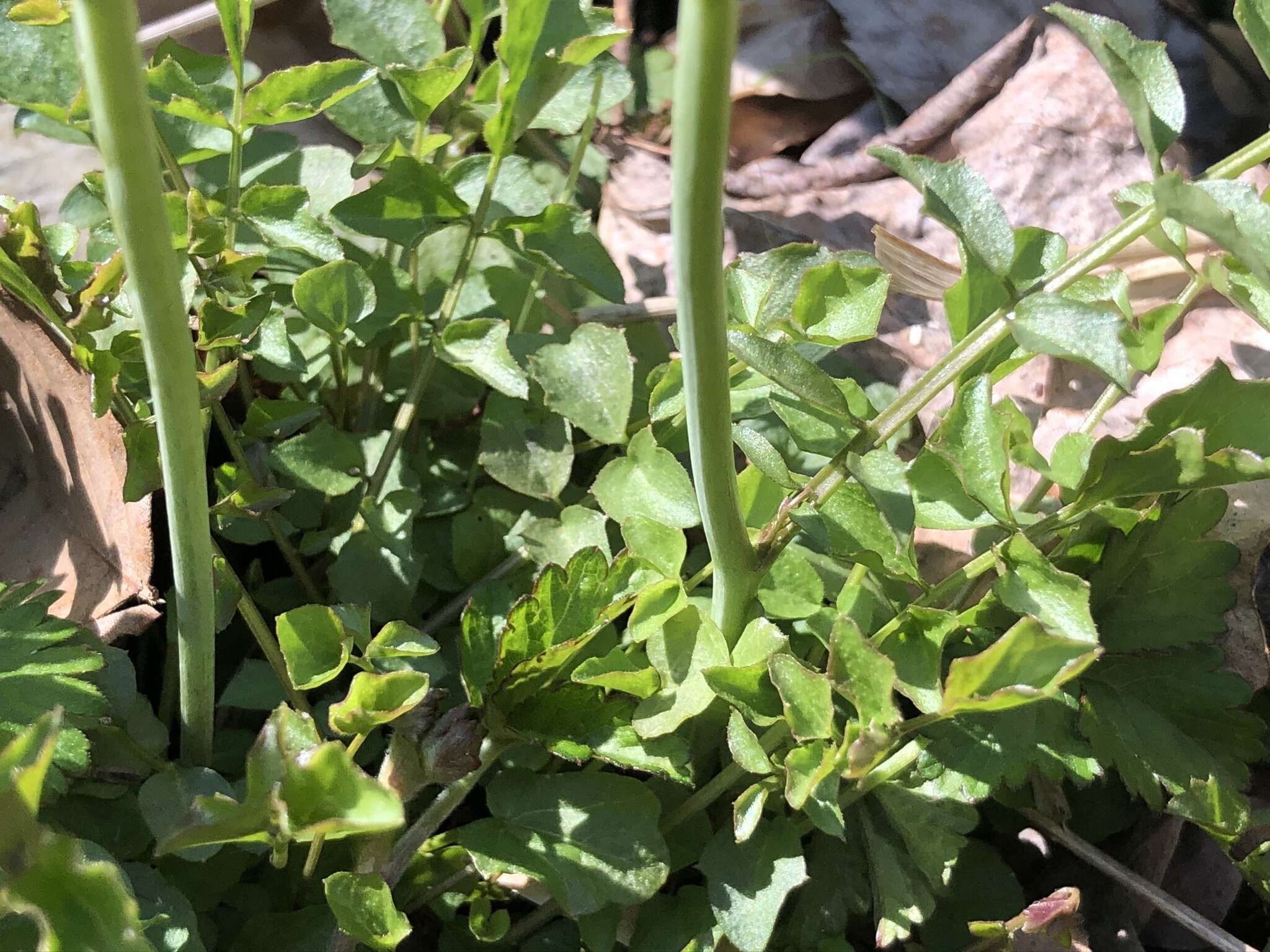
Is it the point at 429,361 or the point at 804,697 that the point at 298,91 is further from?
the point at 804,697

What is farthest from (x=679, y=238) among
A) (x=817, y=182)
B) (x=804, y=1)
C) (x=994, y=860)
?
(x=804, y=1)

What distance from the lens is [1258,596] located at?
3.79 ft

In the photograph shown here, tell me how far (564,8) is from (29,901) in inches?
29.3

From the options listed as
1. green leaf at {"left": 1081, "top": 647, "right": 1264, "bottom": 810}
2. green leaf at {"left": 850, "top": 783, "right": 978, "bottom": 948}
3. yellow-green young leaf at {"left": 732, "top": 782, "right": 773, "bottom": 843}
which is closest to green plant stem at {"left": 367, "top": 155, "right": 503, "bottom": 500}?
yellow-green young leaf at {"left": 732, "top": 782, "right": 773, "bottom": 843}

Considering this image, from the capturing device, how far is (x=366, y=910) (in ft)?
2.42

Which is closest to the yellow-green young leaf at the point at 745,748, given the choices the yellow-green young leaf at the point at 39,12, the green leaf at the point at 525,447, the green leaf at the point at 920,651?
the green leaf at the point at 920,651

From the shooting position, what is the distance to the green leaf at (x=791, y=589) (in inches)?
33.3

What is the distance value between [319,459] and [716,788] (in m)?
0.47

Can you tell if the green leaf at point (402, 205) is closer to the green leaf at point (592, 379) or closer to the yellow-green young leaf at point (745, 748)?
the green leaf at point (592, 379)

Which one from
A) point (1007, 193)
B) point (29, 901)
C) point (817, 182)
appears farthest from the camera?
point (817, 182)

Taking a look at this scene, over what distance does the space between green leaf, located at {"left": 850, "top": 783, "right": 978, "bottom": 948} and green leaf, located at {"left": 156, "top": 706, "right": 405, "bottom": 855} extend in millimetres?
472

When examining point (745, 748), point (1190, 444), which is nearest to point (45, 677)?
point (745, 748)

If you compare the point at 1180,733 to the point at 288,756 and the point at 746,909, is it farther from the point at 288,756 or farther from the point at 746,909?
the point at 288,756

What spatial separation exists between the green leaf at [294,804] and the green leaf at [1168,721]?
616 mm
